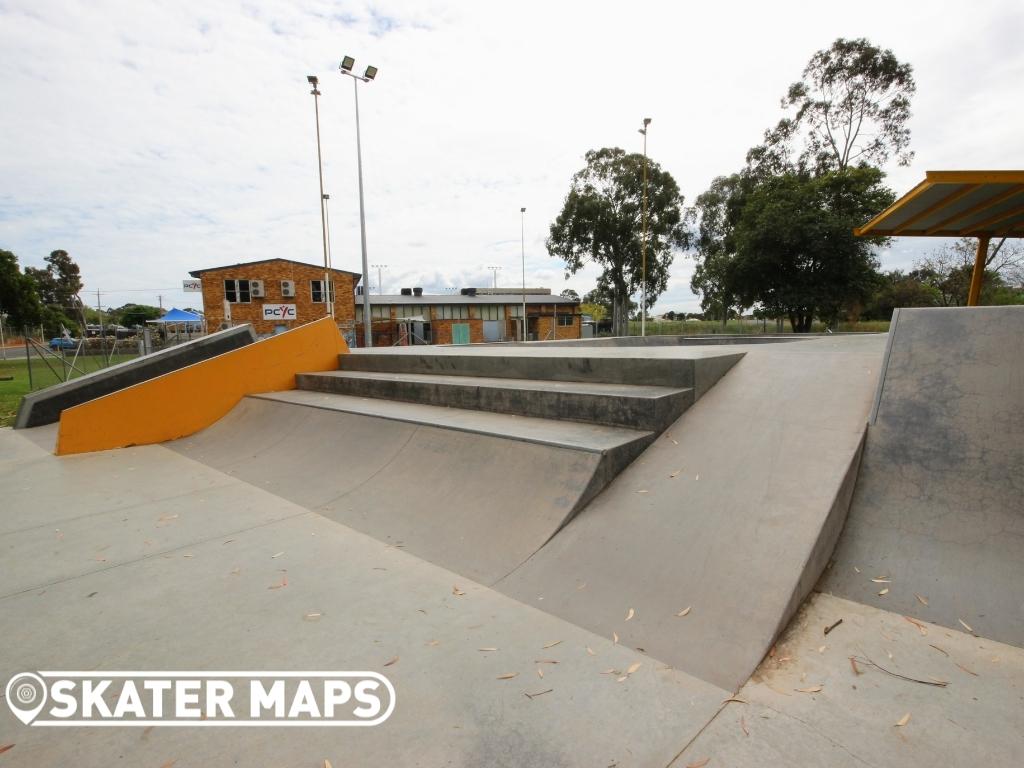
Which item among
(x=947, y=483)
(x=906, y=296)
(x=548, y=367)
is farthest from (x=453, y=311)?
(x=947, y=483)

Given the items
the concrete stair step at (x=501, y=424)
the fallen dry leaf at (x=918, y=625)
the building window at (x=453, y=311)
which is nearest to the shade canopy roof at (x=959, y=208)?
the concrete stair step at (x=501, y=424)

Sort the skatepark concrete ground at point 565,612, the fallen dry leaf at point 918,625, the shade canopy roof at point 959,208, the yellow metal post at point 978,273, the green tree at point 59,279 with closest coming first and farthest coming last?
the skatepark concrete ground at point 565,612
the fallen dry leaf at point 918,625
the shade canopy roof at point 959,208
the yellow metal post at point 978,273
the green tree at point 59,279

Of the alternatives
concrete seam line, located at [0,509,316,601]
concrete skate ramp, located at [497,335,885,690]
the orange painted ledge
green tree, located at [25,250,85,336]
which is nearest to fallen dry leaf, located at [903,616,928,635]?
concrete skate ramp, located at [497,335,885,690]

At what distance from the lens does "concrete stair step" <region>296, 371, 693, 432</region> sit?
12.1ft

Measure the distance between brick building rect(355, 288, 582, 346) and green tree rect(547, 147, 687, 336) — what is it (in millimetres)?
7485

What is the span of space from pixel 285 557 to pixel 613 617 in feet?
6.35

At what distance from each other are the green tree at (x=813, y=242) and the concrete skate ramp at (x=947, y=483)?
2034 centimetres

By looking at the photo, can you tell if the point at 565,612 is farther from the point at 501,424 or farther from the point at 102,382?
the point at 102,382

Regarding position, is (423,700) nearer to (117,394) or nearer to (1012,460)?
(1012,460)

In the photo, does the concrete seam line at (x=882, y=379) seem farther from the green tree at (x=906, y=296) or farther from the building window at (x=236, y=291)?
the building window at (x=236, y=291)

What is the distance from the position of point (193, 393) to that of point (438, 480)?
15.6 feet

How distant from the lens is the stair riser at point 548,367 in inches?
164

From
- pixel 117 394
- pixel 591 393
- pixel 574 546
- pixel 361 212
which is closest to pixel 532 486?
pixel 574 546

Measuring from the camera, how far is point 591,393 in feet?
13.1
